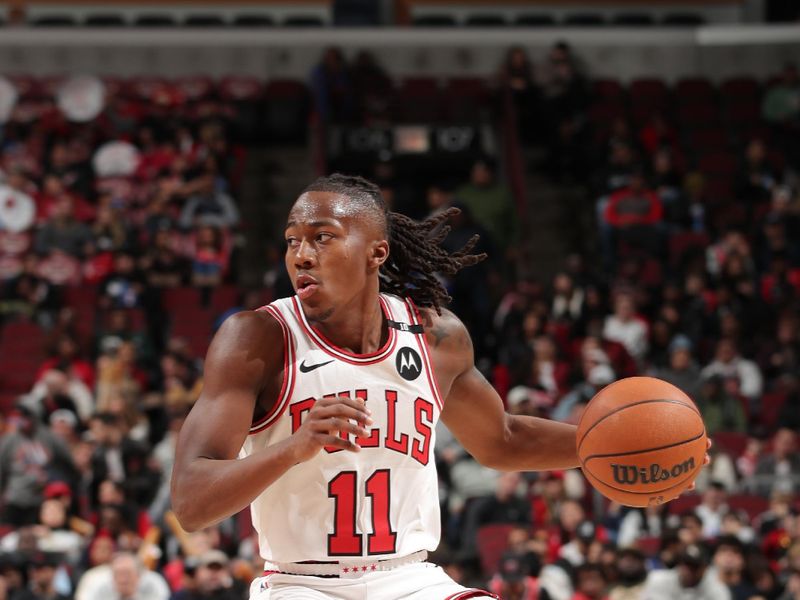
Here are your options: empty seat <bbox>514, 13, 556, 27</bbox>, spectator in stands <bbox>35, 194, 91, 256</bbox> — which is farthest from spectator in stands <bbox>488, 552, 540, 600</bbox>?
empty seat <bbox>514, 13, 556, 27</bbox>

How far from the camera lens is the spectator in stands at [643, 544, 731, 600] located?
8.78 m

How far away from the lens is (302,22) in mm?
18109

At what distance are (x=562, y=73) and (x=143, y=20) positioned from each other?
5.95m

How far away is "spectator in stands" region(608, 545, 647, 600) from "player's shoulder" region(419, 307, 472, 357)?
15.9 feet

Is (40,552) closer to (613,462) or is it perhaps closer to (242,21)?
(613,462)

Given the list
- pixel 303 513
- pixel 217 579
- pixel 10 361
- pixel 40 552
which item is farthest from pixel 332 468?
pixel 10 361

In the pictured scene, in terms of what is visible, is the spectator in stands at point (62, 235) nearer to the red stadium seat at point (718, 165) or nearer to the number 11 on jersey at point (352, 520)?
the red stadium seat at point (718, 165)

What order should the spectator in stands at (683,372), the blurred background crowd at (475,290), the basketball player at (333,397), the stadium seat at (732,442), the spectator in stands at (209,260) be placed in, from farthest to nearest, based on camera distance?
1. the spectator in stands at (209,260)
2. the spectator in stands at (683,372)
3. the stadium seat at (732,442)
4. the blurred background crowd at (475,290)
5. the basketball player at (333,397)

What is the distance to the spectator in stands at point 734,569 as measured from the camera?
29.2ft

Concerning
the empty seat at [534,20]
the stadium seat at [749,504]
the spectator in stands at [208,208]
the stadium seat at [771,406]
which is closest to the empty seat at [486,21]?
the empty seat at [534,20]

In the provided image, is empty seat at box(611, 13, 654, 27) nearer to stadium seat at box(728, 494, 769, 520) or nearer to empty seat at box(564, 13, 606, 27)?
empty seat at box(564, 13, 606, 27)

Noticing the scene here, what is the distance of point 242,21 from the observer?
1811 centimetres

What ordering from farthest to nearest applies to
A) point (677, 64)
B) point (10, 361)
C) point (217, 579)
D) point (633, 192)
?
point (677, 64)
point (633, 192)
point (10, 361)
point (217, 579)

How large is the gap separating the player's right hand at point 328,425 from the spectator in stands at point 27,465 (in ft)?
25.1
